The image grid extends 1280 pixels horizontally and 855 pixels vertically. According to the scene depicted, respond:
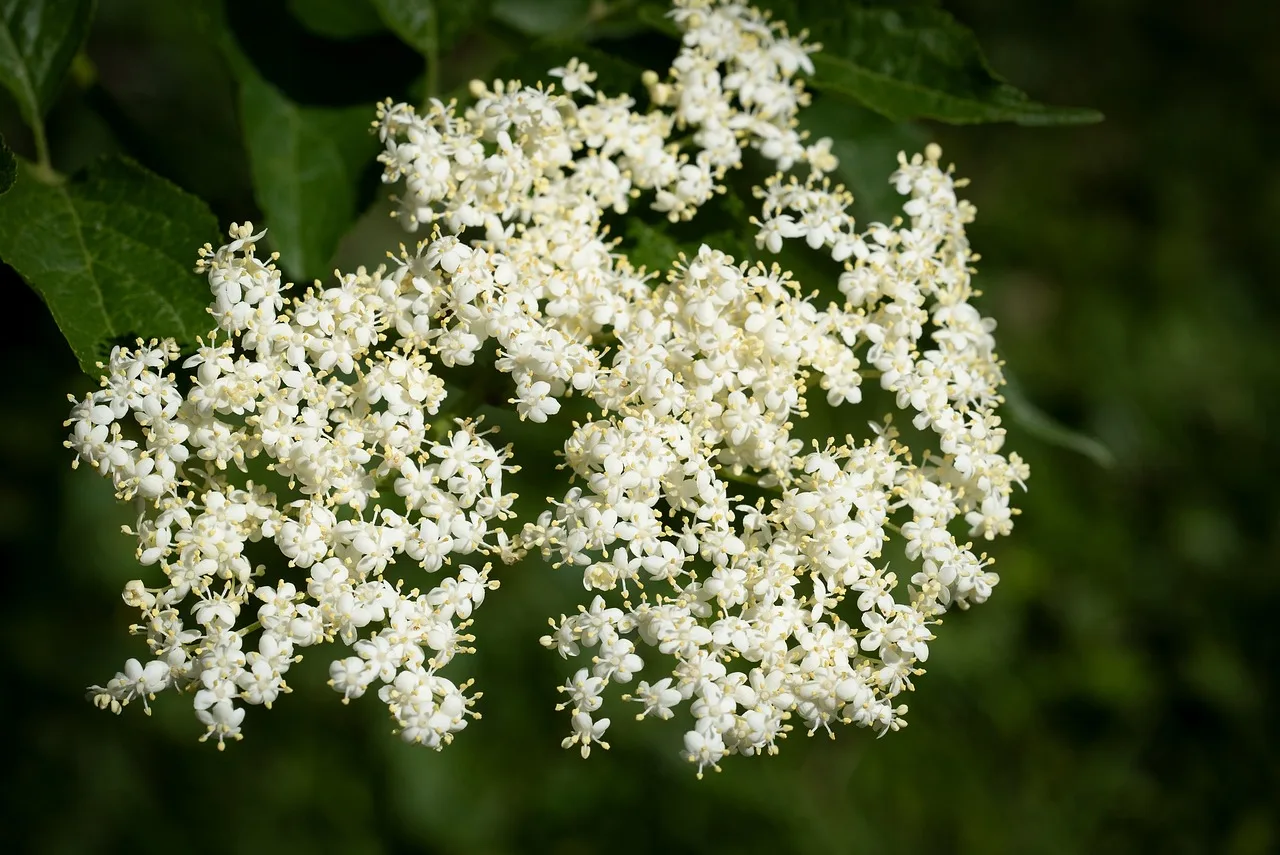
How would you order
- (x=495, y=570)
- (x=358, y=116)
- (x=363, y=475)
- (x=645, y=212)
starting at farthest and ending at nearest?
(x=495, y=570) < (x=358, y=116) < (x=645, y=212) < (x=363, y=475)

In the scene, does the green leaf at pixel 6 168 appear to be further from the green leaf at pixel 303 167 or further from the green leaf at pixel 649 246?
the green leaf at pixel 649 246

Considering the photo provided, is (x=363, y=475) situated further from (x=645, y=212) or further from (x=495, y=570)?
(x=495, y=570)

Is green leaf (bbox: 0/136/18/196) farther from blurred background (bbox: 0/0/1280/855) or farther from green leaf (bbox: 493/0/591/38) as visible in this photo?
green leaf (bbox: 493/0/591/38)

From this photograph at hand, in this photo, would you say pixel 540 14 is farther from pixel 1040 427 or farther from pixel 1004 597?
pixel 1004 597

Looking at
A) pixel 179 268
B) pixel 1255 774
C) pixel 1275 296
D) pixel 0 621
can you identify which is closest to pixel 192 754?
pixel 0 621

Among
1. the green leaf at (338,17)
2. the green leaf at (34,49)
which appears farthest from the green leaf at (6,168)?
the green leaf at (338,17)

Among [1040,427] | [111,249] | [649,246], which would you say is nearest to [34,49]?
[111,249]

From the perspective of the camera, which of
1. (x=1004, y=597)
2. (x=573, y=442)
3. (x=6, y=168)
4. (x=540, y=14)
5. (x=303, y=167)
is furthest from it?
(x=1004, y=597)
